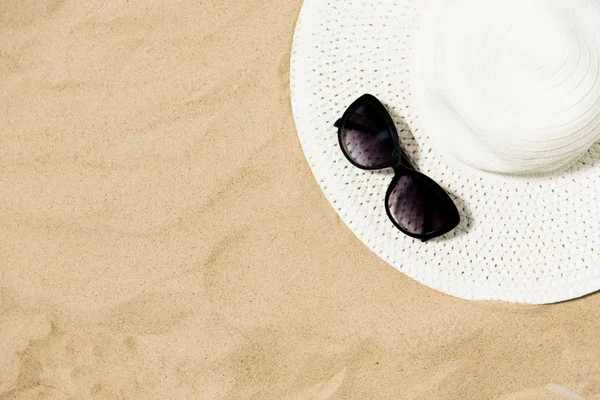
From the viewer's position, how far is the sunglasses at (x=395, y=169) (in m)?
1.05

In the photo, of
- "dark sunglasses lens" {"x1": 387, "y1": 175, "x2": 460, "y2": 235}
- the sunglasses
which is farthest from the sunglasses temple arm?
"dark sunglasses lens" {"x1": 387, "y1": 175, "x2": 460, "y2": 235}

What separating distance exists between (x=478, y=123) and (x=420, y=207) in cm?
21

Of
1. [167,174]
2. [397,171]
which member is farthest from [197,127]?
[397,171]

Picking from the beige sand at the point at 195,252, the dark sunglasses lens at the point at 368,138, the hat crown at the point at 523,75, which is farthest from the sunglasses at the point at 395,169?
the beige sand at the point at 195,252

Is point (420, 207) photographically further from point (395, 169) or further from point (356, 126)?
point (356, 126)

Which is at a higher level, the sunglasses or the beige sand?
the sunglasses

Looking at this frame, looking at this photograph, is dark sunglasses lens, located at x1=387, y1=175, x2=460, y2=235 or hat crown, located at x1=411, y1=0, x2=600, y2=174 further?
dark sunglasses lens, located at x1=387, y1=175, x2=460, y2=235

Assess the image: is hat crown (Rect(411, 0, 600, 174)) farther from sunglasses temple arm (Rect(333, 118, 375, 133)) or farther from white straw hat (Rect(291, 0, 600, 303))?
sunglasses temple arm (Rect(333, 118, 375, 133))

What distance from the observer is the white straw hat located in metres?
0.88

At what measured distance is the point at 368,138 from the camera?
1.07m

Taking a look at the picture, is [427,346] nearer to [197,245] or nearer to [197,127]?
[197,245]

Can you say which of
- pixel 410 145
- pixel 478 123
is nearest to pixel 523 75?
pixel 478 123

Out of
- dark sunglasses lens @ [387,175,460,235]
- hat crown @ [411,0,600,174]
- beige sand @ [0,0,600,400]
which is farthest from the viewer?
beige sand @ [0,0,600,400]

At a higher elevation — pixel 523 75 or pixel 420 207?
pixel 523 75
